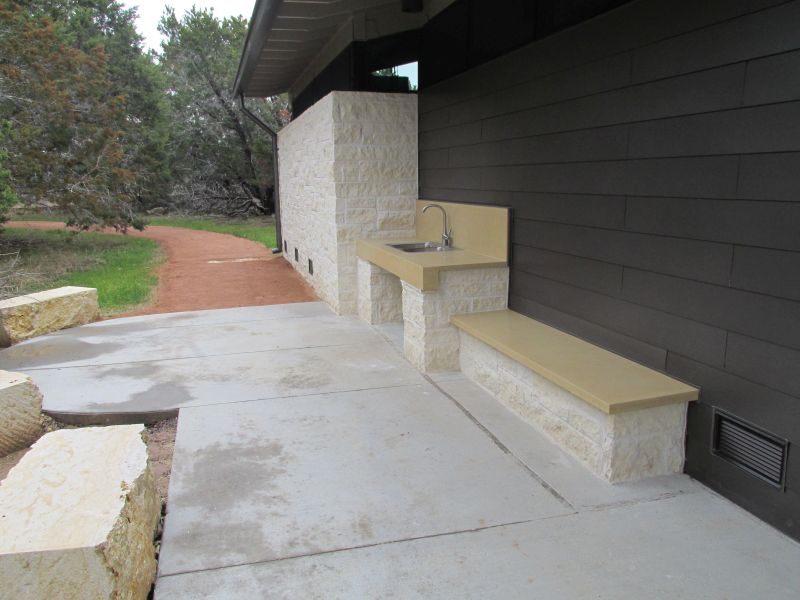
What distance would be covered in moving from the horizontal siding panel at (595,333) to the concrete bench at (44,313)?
4189 millimetres

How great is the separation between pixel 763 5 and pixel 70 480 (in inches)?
122

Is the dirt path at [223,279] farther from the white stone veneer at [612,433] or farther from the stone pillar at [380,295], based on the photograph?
the white stone veneer at [612,433]

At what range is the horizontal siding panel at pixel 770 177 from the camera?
7.58ft

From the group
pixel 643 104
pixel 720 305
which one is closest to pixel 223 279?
pixel 643 104

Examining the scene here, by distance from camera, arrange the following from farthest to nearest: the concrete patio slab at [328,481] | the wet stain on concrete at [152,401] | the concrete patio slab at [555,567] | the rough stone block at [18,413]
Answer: the wet stain on concrete at [152,401] → the rough stone block at [18,413] → the concrete patio slab at [328,481] → the concrete patio slab at [555,567]

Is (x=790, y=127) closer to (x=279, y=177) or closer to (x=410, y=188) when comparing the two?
(x=410, y=188)

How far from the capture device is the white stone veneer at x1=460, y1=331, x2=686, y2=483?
2.81m

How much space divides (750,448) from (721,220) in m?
0.95

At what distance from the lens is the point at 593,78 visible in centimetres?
342

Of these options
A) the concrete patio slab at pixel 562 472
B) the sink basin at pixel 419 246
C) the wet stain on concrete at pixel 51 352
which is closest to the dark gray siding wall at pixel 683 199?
the concrete patio slab at pixel 562 472

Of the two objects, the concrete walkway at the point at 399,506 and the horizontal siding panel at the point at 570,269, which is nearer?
the concrete walkway at the point at 399,506

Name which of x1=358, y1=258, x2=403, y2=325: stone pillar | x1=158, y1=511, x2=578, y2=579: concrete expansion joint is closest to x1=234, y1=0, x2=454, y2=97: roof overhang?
x1=358, y1=258, x2=403, y2=325: stone pillar

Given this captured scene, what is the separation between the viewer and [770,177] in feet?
7.89

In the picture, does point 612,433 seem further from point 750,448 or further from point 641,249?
point 641,249
